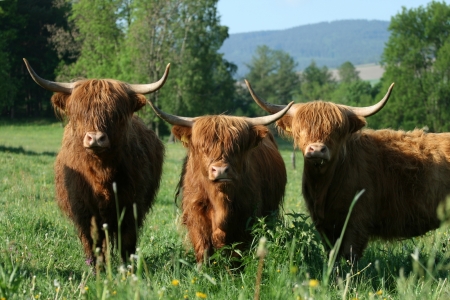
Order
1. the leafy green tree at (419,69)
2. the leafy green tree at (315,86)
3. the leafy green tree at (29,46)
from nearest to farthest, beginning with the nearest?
the leafy green tree at (29,46), the leafy green tree at (419,69), the leafy green tree at (315,86)

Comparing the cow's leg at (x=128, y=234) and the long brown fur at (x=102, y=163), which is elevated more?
the long brown fur at (x=102, y=163)

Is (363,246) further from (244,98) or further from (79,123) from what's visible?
(244,98)

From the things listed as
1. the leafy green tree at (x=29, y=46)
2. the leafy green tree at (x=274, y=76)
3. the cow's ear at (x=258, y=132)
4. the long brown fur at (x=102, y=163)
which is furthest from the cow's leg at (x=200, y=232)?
the leafy green tree at (x=274, y=76)

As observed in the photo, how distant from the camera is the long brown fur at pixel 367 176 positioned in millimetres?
5516

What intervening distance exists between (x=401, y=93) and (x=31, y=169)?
117ft

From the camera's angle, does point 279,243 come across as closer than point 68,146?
Yes

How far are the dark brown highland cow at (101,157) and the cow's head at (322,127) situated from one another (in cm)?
125

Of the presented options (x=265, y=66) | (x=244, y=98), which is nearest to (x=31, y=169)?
(x=244, y=98)

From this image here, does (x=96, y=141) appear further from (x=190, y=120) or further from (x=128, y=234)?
(x=128, y=234)

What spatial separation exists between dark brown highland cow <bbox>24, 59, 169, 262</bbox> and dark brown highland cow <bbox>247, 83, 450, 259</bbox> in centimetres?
139

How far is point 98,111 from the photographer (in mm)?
5238

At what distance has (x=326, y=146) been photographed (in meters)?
5.24

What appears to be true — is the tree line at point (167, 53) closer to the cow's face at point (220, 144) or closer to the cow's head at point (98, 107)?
the cow's head at point (98, 107)

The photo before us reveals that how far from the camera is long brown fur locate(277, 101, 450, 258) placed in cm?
552
